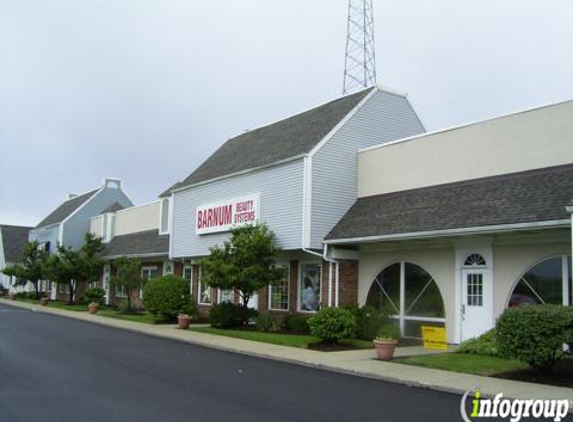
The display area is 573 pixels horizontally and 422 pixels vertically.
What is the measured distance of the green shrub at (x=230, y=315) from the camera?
77.2 ft

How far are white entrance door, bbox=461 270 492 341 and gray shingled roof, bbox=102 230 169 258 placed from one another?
18701 millimetres

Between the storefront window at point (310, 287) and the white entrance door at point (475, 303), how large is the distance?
6251 mm

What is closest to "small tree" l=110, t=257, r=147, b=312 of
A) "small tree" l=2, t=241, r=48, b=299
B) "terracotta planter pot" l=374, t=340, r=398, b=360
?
"terracotta planter pot" l=374, t=340, r=398, b=360

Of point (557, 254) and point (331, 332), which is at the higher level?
point (557, 254)

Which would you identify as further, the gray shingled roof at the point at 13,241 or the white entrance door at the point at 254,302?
the gray shingled roof at the point at 13,241

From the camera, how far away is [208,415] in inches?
345

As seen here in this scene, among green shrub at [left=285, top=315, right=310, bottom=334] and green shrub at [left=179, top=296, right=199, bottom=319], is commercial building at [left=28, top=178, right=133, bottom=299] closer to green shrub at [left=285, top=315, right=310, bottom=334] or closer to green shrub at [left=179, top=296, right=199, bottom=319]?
green shrub at [left=179, top=296, right=199, bottom=319]

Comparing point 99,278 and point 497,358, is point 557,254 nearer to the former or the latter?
point 497,358

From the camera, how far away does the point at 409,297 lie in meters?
20.1

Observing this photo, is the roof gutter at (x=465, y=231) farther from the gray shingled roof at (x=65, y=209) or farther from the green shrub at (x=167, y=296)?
the gray shingled roof at (x=65, y=209)

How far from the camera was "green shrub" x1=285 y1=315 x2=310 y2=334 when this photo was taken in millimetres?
21895

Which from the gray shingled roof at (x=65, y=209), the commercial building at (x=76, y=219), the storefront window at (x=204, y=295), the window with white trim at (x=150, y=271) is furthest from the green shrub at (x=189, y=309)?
the gray shingled roof at (x=65, y=209)

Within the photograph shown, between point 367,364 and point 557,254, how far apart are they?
5500 millimetres

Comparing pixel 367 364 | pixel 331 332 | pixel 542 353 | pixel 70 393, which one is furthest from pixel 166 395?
pixel 331 332
